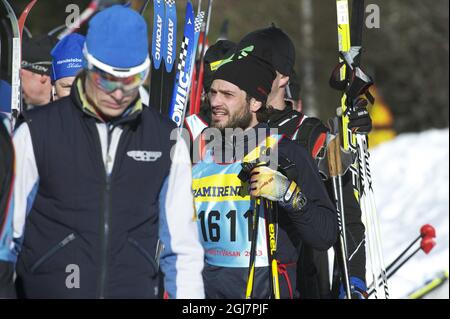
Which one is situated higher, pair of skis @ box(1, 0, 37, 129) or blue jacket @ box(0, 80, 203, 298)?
pair of skis @ box(1, 0, 37, 129)

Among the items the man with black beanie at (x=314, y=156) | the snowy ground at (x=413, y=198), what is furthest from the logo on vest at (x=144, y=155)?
the snowy ground at (x=413, y=198)

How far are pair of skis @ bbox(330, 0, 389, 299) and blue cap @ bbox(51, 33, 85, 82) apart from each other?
1.53 meters

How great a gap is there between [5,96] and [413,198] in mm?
7521

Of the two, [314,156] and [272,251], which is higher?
[314,156]

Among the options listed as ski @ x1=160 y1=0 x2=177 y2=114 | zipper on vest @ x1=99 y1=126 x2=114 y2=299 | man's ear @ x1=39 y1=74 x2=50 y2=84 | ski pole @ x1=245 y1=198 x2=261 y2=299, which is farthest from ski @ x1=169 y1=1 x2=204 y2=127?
zipper on vest @ x1=99 y1=126 x2=114 y2=299

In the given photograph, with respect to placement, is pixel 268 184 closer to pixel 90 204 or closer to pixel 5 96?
pixel 90 204

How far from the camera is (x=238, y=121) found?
5.03 m

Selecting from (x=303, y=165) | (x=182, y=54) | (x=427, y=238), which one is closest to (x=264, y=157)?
(x=303, y=165)

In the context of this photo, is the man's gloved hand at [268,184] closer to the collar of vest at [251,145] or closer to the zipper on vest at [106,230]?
the collar of vest at [251,145]

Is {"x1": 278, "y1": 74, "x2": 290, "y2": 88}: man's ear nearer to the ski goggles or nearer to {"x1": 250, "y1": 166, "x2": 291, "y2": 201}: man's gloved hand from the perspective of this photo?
{"x1": 250, "y1": 166, "x2": 291, "y2": 201}: man's gloved hand

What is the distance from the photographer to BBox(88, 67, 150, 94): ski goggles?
12.2ft

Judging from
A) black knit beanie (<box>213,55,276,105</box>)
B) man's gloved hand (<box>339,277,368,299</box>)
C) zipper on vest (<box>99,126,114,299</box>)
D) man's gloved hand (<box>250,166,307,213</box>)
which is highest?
black knit beanie (<box>213,55,276,105</box>)

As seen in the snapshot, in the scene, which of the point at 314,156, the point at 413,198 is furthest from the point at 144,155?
the point at 413,198

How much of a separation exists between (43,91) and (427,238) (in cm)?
296
